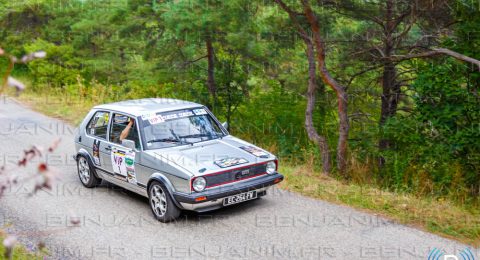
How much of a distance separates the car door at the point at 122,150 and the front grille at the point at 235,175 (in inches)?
55.2

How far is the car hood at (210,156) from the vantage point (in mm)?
7497

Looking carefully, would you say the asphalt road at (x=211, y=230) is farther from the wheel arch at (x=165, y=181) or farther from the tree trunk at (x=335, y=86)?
the tree trunk at (x=335, y=86)

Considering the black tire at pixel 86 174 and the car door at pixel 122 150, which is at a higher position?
the car door at pixel 122 150

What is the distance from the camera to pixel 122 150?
27.8ft

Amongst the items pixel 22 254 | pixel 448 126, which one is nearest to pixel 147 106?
pixel 22 254

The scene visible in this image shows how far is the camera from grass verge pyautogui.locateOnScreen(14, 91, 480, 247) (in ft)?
23.9

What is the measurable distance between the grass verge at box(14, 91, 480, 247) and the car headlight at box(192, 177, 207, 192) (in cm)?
244

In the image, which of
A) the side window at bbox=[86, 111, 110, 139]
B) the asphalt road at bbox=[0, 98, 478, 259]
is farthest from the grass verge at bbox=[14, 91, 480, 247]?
the side window at bbox=[86, 111, 110, 139]

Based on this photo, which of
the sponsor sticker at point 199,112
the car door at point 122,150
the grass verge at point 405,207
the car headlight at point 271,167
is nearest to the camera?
the grass verge at point 405,207

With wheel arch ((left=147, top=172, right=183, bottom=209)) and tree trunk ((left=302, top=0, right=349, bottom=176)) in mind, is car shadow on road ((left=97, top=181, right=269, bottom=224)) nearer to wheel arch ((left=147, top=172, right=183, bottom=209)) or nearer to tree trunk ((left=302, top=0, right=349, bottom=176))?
wheel arch ((left=147, top=172, right=183, bottom=209))

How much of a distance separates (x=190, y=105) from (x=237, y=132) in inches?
312

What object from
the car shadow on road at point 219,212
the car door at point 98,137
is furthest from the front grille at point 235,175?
the car door at point 98,137

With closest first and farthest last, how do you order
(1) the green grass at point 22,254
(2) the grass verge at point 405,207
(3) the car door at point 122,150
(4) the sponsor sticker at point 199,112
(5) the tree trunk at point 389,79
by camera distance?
(1) the green grass at point 22,254 < (2) the grass verge at point 405,207 < (3) the car door at point 122,150 < (4) the sponsor sticker at point 199,112 < (5) the tree trunk at point 389,79

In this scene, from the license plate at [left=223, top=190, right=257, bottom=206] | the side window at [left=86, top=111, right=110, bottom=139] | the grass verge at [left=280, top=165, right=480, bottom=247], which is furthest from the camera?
the side window at [left=86, top=111, right=110, bottom=139]
